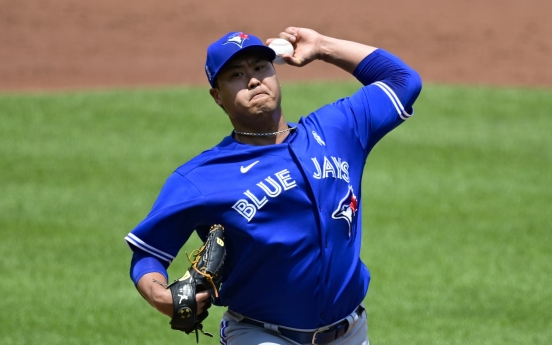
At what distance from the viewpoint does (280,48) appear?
4301mm

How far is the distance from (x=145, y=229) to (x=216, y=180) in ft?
1.17

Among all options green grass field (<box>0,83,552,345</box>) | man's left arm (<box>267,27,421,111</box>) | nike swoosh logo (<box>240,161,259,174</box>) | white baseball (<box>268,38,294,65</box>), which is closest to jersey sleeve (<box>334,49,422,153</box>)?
man's left arm (<box>267,27,421,111</box>)

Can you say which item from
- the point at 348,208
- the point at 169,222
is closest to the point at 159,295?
the point at 169,222

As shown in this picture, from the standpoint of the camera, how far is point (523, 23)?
62.7 feet

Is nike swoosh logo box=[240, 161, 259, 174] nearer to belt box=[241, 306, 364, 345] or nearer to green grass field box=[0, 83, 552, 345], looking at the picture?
belt box=[241, 306, 364, 345]

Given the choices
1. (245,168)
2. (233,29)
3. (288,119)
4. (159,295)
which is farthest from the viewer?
(233,29)

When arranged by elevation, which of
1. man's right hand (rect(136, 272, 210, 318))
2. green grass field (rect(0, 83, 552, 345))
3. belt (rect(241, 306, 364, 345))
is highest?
man's right hand (rect(136, 272, 210, 318))

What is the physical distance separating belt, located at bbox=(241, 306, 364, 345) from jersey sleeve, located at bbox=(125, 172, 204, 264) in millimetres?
500

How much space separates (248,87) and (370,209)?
6.17 m

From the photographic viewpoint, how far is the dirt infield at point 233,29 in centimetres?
1656

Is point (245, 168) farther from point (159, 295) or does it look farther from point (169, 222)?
point (159, 295)

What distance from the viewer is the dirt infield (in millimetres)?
16562

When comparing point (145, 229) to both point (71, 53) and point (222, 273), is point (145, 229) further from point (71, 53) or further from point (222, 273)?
point (71, 53)

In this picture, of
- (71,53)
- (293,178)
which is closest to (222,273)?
(293,178)
